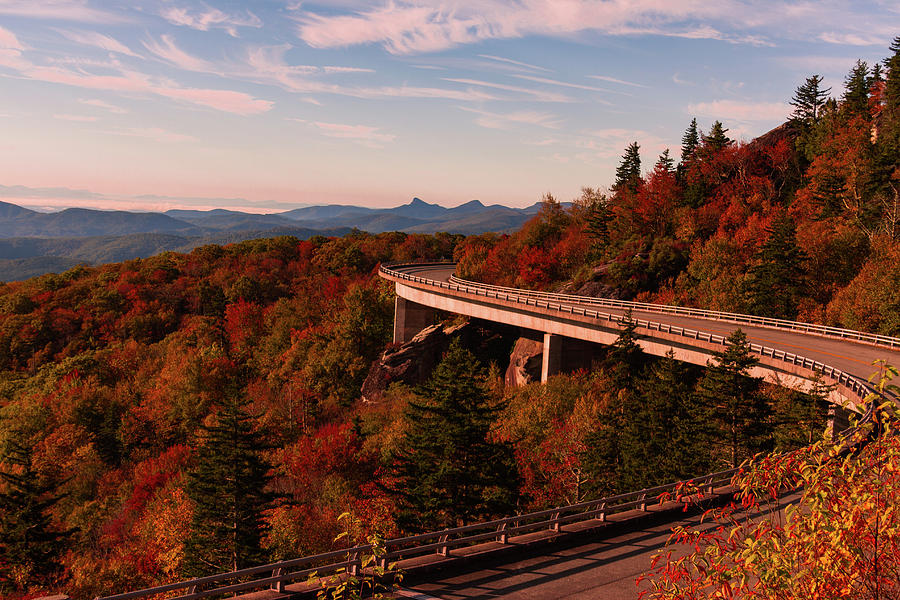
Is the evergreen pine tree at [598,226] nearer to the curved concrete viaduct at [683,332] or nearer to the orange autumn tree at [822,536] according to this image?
the curved concrete viaduct at [683,332]

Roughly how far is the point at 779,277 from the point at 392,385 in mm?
38993

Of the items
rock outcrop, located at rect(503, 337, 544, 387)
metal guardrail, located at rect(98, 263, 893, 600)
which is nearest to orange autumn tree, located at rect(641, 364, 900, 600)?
metal guardrail, located at rect(98, 263, 893, 600)

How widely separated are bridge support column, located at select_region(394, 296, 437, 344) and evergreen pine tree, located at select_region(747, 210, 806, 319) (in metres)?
38.1

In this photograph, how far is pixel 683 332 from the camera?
40.0 meters

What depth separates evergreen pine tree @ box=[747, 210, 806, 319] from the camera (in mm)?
50562

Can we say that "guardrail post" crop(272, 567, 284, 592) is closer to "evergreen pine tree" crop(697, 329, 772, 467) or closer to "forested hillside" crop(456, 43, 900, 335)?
"evergreen pine tree" crop(697, 329, 772, 467)

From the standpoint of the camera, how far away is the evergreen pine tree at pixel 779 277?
5056 cm

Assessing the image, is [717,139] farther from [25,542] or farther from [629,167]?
[25,542]

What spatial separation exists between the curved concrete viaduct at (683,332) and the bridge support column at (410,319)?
0.92ft

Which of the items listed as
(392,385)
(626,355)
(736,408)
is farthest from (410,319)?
(736,408)

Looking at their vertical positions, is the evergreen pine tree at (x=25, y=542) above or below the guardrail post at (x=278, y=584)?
below

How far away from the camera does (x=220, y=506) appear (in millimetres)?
29484

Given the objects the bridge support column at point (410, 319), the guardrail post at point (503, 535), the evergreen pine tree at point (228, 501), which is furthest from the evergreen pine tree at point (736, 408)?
the bridge support column at point (410, 319)

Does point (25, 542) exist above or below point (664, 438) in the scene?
below
